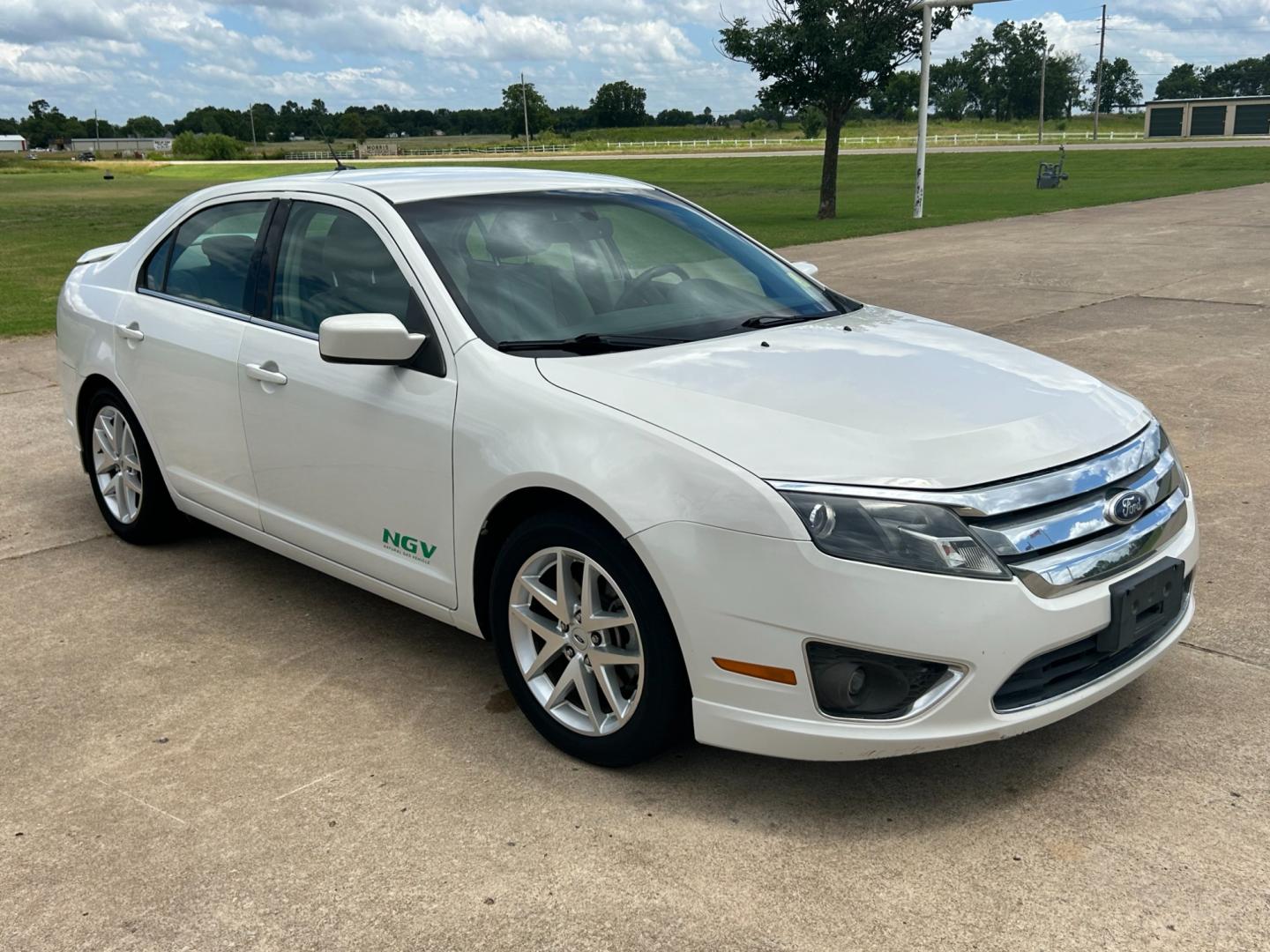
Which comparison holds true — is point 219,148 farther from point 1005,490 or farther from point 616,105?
point 1005,490

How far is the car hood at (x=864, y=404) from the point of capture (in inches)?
116

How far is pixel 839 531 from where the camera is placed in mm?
2850

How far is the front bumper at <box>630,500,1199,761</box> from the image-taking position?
282 centimetres

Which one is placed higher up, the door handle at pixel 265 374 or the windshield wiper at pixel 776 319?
the windshield wiper at pixel 776 319

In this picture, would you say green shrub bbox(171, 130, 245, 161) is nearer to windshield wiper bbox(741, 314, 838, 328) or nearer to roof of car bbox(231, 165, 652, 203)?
roof of car bbox(231, 165, 652, 203)

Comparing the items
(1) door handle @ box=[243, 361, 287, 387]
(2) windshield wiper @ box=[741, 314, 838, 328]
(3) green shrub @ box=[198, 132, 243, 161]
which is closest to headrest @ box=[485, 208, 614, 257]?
(2) windshield wiper @ box=[741, 314, 838, 328]

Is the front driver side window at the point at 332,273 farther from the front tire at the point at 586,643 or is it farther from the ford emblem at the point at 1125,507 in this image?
the ford emblem at the point at 1125,507

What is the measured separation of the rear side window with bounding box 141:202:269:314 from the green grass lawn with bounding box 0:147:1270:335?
24.6ft

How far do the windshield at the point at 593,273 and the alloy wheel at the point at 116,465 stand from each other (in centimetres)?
204

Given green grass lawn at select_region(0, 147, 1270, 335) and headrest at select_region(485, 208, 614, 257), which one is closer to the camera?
headrest at select_region(485, 208, 614, 257)

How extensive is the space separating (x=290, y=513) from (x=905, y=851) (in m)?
2.45

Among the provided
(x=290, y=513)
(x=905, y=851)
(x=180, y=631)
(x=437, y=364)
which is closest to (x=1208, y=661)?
(x=905, y=851)

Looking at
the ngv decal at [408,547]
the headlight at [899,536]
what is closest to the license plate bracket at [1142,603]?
the headlight at [899,536]

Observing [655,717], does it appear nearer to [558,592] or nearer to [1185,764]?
[558,592]
